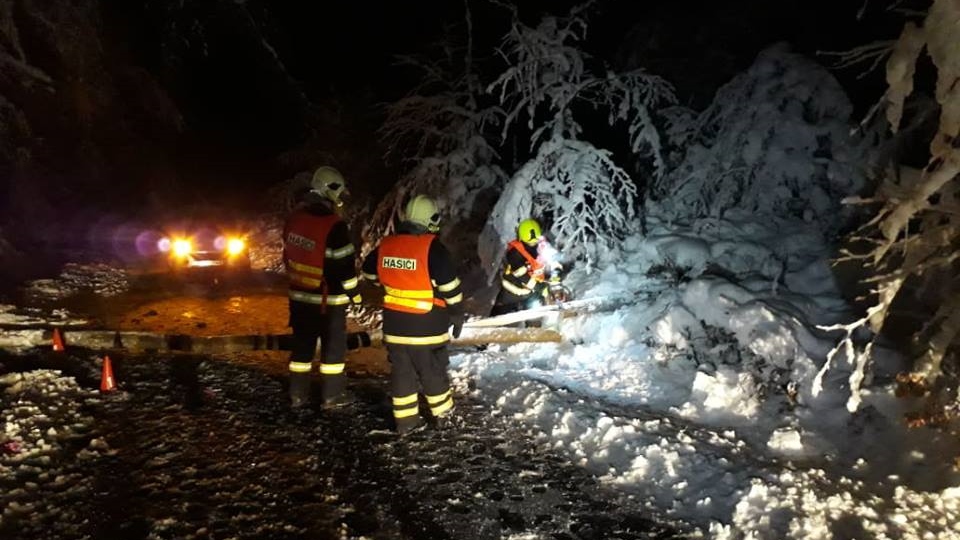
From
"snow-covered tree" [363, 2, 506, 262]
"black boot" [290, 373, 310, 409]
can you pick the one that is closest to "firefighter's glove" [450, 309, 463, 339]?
"black boot" [290, 373, 310, 409]

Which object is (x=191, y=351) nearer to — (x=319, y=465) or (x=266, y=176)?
(x=319, y=465)

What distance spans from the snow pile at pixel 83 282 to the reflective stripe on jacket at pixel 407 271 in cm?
759

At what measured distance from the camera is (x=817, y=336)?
640cm

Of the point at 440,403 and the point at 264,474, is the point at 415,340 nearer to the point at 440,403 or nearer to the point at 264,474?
the point at 440,403

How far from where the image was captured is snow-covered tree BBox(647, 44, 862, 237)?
8820 millimetres

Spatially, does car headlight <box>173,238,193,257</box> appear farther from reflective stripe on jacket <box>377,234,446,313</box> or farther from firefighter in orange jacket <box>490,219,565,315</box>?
reflective stripe on jacket <box>377,234,446,313</box>

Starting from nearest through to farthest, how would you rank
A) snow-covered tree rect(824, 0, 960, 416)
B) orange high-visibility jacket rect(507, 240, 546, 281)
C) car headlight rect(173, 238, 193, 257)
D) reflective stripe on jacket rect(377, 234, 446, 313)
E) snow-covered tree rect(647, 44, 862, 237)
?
snow-covered tree rect(824, 0, 960, 416), reflective stripe on jacket rect(377, 234, 446, 313), orange high-visibility jacket rect(507, 240, 546, 281), snow-covered tree rect(647, 44, 862, 237), car headlight rect(173, 238, 193, 257)

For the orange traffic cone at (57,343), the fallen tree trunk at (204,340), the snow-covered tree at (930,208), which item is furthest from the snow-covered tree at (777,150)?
the orange traffic cone at (57,343)

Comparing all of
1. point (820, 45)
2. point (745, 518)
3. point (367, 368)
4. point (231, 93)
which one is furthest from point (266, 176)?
point (745, 518)

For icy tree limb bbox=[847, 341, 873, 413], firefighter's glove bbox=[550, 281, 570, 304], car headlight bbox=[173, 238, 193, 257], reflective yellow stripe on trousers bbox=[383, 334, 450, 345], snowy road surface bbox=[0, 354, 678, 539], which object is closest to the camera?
snowy road surface bbox=[0, 354, 678, 539]

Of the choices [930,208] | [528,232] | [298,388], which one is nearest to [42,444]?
[298,388]

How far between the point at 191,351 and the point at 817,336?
6.81 meters

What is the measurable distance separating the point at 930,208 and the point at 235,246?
41.6 feet

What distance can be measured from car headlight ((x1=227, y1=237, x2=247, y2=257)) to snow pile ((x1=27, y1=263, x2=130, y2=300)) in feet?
6.71
